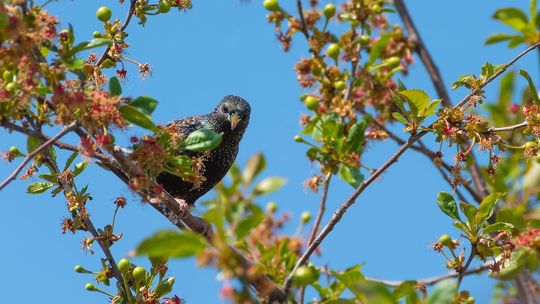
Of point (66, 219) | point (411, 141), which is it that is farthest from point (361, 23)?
point (66, 219)

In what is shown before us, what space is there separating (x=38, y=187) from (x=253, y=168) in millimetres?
2202

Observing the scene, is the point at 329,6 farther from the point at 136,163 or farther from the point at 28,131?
the point at 28,131

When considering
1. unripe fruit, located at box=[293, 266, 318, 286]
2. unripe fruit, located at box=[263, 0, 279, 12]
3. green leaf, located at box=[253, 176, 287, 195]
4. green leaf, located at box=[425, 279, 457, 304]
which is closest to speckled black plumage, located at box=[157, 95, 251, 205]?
unripe fruit, located at box=[263, 0, 279, 12]

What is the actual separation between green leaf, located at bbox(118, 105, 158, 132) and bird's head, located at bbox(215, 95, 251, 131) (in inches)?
102

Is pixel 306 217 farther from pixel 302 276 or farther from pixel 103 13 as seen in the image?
pixel 103 13

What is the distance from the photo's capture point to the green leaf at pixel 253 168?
1683 millimetres

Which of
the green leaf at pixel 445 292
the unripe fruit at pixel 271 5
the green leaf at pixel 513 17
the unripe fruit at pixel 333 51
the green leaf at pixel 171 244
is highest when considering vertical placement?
the unripe fruit at pixel 271 5

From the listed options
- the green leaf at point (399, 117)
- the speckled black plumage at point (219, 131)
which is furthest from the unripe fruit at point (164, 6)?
the speckled black plumage at point (219, 131)

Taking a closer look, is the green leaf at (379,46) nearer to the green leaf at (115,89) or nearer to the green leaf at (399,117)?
the green leaf at (399,117)

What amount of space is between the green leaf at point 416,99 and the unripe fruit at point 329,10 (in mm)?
417

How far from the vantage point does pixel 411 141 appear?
2969 mm

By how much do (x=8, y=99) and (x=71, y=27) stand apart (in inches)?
12.6

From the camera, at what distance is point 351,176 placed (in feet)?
9.11

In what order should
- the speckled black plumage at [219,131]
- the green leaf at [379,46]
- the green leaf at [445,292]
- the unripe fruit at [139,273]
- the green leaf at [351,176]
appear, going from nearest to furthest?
the green leaf at [445,292] < the green leaf at [379,46] < the green leaf at [351,176] < the unripe fruit at [139,273] < the speckled black plumage at [219,131]
